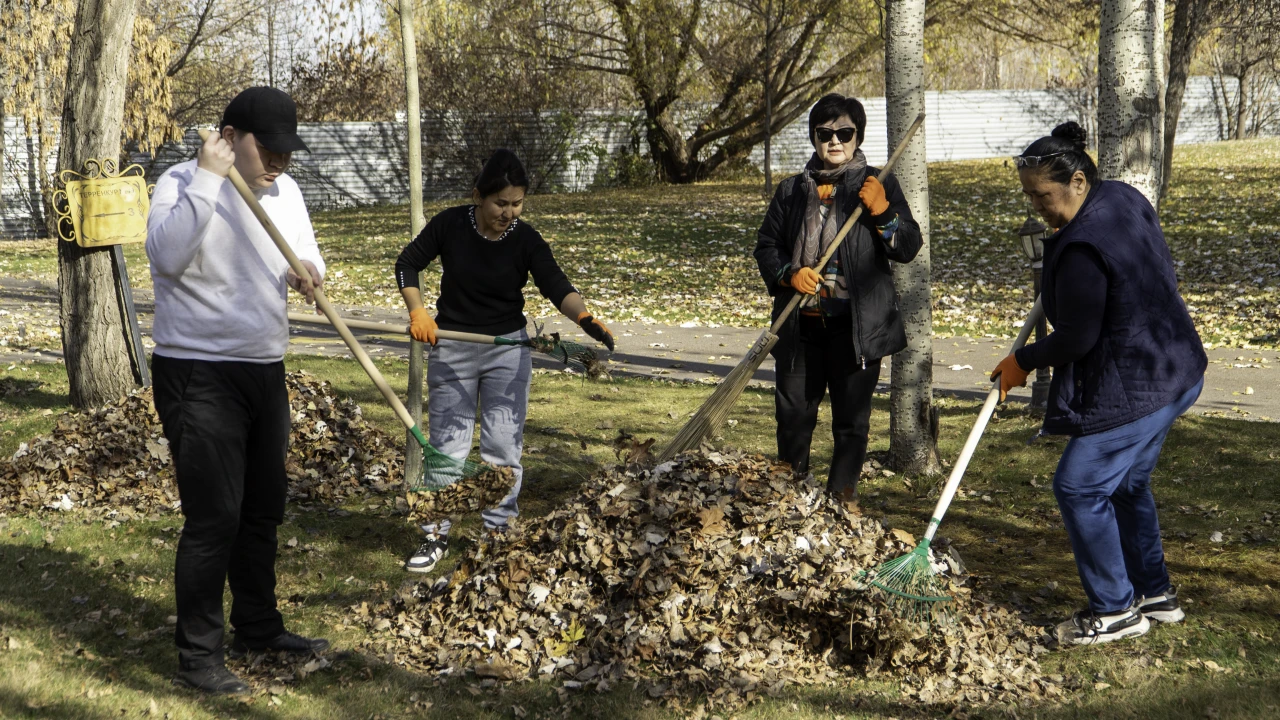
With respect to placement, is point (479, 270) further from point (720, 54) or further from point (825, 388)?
point (720, 54)

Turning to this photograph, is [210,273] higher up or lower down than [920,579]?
higher up

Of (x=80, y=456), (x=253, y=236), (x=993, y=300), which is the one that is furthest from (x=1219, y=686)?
(x=993, y=300)

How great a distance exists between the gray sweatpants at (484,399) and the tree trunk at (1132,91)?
318cm

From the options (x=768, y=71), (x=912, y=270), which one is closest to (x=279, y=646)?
(x=912, y=270)

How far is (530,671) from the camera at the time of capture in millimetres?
3977

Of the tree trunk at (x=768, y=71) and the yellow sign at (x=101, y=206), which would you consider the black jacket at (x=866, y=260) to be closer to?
the yellow sign at (x=101, y=206)

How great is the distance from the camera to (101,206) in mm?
7336

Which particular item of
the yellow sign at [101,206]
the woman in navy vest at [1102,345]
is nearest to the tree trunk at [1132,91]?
the woman in navy vest at [1102,345]

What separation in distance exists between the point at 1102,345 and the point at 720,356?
6.96 m

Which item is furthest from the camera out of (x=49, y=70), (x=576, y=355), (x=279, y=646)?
(x=49, y=70)

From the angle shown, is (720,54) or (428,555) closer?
(428,555)

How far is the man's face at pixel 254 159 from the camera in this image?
358 centimetres

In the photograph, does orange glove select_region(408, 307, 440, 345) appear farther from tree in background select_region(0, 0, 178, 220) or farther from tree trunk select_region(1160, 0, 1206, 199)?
tree in background select_region(0, 0, 178, 220)

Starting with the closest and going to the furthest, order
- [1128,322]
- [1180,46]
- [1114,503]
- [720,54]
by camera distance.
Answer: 1. [1128,322]
2. [1114,503]
3. [1180,46]
4. [720,54]
